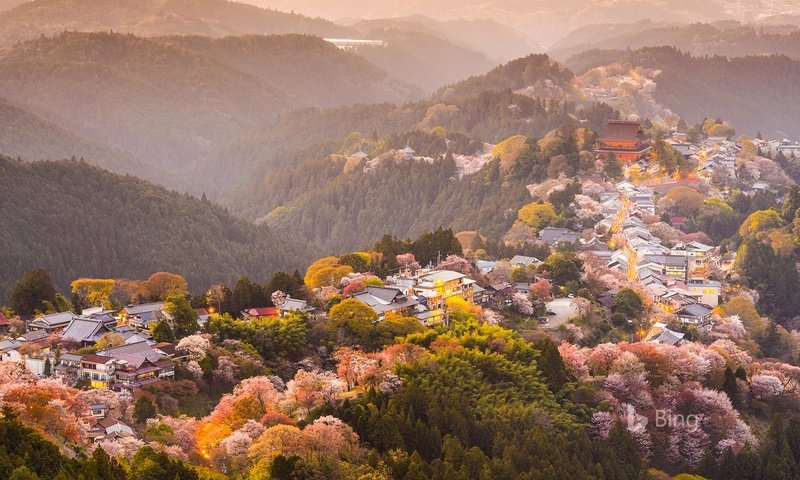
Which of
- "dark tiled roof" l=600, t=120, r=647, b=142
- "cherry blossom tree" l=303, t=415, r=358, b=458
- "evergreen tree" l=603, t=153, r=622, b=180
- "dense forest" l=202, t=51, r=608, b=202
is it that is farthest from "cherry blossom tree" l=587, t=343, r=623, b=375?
"dense forest" l=202, t=51, r=608, b=202

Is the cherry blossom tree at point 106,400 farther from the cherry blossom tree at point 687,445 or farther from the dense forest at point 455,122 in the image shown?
the dense forest at point 455,122

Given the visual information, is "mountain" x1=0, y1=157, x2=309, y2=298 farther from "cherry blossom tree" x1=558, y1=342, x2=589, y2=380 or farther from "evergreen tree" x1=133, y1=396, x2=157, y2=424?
"evergreen tree" x1=133, y1=396, x2=157, y2=424

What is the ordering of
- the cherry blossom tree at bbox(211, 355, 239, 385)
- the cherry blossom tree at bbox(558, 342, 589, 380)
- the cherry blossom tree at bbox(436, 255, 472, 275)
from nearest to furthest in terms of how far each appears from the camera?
the cherry blossom tree at bbox(211, 355, 239, 385) → the cherry blossom tree at bbox(558, 342, 589, 380) → the cherry blossom tree at bbox(436, 255, 472, 275)

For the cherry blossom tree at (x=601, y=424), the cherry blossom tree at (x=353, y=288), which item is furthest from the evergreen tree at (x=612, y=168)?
the cherry blossom tree at (x=601, y=424)

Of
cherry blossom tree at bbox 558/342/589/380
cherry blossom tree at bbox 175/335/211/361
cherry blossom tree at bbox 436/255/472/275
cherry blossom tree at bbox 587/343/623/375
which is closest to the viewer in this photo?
cherry blossom tree at bbox 175/335/211/361

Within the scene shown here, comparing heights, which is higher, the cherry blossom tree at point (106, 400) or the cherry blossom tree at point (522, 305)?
the cherry blossom tree at point (106, 400)

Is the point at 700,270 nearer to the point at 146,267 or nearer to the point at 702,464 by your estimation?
the point at 702,464

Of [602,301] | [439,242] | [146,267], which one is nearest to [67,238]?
[146,267]

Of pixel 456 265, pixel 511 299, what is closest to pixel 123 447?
pixel 511 299
